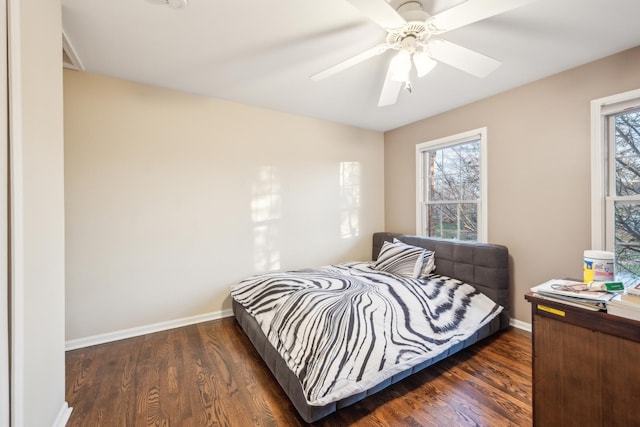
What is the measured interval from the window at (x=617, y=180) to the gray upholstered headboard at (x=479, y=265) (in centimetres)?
69

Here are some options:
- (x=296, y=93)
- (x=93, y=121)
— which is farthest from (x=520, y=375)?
(x=93, y=121)

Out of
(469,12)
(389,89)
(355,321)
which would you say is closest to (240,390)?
(355,321)

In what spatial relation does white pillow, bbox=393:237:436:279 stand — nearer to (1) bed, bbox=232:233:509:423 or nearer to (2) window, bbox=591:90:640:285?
(1) bed, bbox=232:233:509:423

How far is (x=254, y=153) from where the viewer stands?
310 centimetres

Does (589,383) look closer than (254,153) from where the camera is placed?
Yes

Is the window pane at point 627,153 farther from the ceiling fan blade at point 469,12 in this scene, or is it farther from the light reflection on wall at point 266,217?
the light reflection on wall at point 266,217

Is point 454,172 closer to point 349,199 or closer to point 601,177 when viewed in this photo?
point 601,177

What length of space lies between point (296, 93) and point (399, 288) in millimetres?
2224

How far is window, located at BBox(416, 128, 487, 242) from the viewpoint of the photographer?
2.94 meters

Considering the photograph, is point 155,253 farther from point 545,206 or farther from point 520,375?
point 545,206

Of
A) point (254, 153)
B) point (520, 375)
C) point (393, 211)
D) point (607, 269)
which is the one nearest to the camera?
point (607, 269)

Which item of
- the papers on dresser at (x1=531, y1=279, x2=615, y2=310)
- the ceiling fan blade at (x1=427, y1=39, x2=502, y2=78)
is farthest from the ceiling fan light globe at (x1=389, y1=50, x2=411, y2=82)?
the papers on dresser at (x1=531, y1=279, x2=615, y2=310)

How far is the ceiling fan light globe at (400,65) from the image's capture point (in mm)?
1573

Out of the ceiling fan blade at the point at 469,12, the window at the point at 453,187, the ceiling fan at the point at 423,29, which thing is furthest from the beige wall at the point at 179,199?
the ceiling fan blade at the point at 469,12
